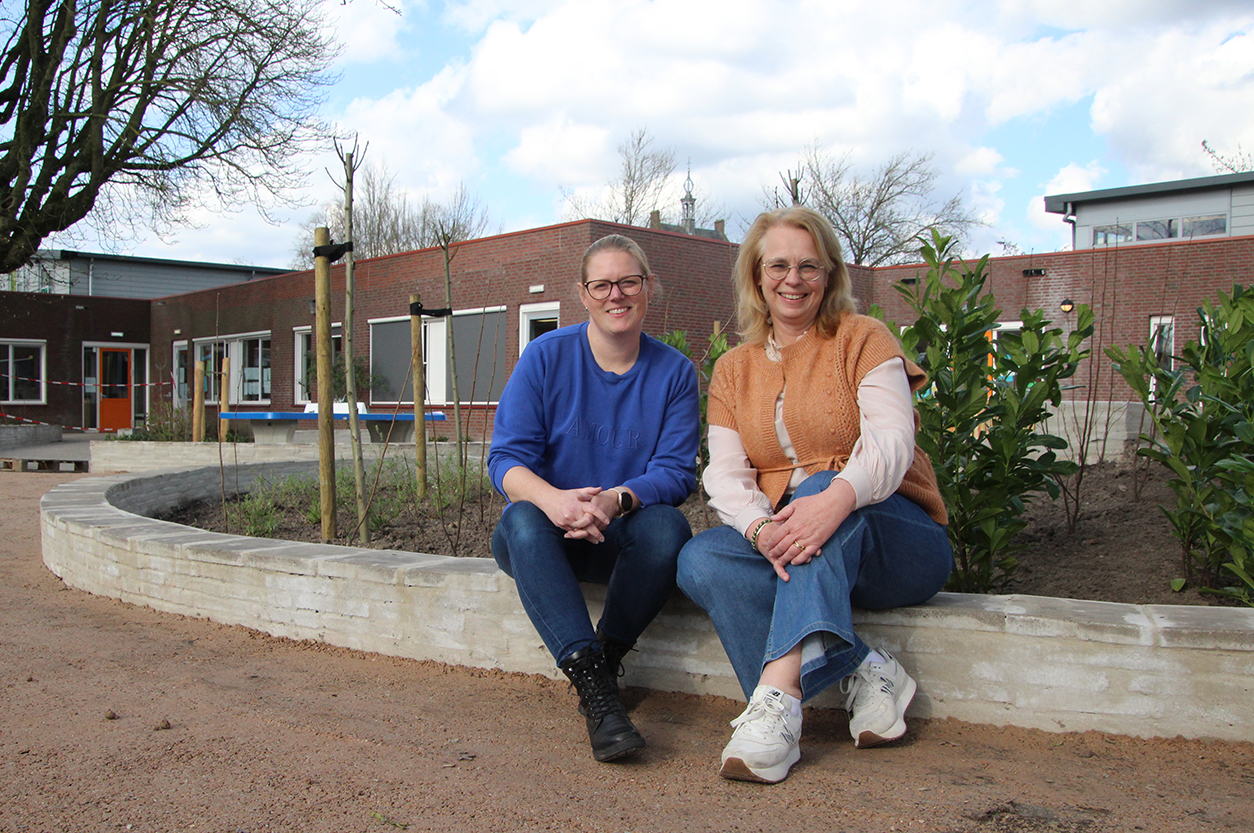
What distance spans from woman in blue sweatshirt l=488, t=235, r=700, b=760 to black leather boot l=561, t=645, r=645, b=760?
1 centimetres

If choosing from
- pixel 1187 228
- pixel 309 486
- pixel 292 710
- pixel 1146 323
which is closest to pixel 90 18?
pixel 309 486

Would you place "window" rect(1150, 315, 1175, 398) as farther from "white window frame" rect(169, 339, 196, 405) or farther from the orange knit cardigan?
"white window frame" rect(169, 339, 196, 405)

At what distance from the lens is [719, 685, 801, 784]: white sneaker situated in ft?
6.48

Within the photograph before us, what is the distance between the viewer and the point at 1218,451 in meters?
2.88

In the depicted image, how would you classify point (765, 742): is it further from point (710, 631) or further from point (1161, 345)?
point (1161, 345)

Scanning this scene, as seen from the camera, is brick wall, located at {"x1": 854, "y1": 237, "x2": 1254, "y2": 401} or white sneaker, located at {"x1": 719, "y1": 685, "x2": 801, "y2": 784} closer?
white sneaker, located at {"x1": 719, "y1": 685, "x2": 801, "y2": 784}

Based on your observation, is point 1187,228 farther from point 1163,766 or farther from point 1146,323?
point 1163,766

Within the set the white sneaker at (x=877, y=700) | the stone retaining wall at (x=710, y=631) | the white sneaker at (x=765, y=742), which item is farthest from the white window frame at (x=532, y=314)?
the white sneaker at (x=765, y=742)

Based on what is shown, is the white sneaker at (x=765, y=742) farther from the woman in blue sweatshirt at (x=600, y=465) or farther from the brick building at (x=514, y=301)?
the brick building at (x=514, y=301)

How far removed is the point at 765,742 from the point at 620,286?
1312 mm

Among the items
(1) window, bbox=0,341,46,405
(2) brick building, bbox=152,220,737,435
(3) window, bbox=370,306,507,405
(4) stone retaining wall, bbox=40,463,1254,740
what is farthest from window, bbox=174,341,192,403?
(4) stone retaining wall, bbox=40,463,1254,740

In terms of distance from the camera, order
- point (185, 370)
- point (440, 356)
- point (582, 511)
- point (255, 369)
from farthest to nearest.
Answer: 1. point (185, 370)
2. point (255, 369)
3. point (440, 356)
4. point (582, 511)

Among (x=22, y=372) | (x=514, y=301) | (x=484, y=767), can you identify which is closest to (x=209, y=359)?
(x=22, y=372)

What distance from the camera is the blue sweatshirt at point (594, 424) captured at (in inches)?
103
